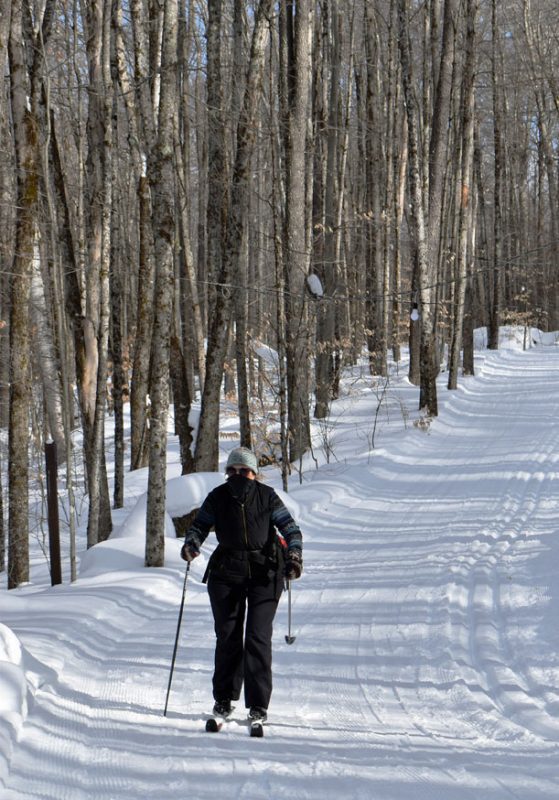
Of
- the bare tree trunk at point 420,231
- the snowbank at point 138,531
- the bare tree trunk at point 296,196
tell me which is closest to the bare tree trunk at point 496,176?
the bare tree trunk at point 420,231

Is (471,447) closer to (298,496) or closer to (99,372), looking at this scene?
(298,496)

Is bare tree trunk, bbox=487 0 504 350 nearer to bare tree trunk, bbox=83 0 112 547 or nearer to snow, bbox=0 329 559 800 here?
bare tree trunk, bbox=83 0 112 547

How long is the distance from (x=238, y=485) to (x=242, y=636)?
102cm

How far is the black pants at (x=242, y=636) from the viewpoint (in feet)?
17.6

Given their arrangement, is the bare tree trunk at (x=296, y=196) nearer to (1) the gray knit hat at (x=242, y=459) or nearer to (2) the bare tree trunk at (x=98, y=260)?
(2) the bare tree trunk at (x=98, y=260)

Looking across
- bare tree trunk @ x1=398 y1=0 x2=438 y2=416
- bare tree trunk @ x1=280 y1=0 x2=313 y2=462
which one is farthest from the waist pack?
bare tree trunk @ x1=398 y1=0 x2=438 y2=416

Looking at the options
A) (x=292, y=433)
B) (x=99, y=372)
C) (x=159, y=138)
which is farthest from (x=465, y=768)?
(x=292, y=433)

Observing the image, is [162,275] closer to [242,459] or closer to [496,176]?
[242,459]

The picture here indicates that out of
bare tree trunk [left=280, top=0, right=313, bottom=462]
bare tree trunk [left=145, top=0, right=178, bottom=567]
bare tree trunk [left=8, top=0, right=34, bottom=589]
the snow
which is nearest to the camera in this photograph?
the snow

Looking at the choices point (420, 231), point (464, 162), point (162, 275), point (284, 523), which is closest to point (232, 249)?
point (162, 275)

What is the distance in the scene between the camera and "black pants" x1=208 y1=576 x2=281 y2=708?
535 cm

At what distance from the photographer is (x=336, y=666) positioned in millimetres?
6344

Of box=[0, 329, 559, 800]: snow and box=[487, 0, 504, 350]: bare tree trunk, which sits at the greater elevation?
box=[487, 0, 504, 350]: bare tree trunk

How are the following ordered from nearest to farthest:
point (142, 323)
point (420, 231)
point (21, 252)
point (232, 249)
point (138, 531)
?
point (138, 531), point (21, 252), point (232, 249), point (142, 323), point (420, 231)
